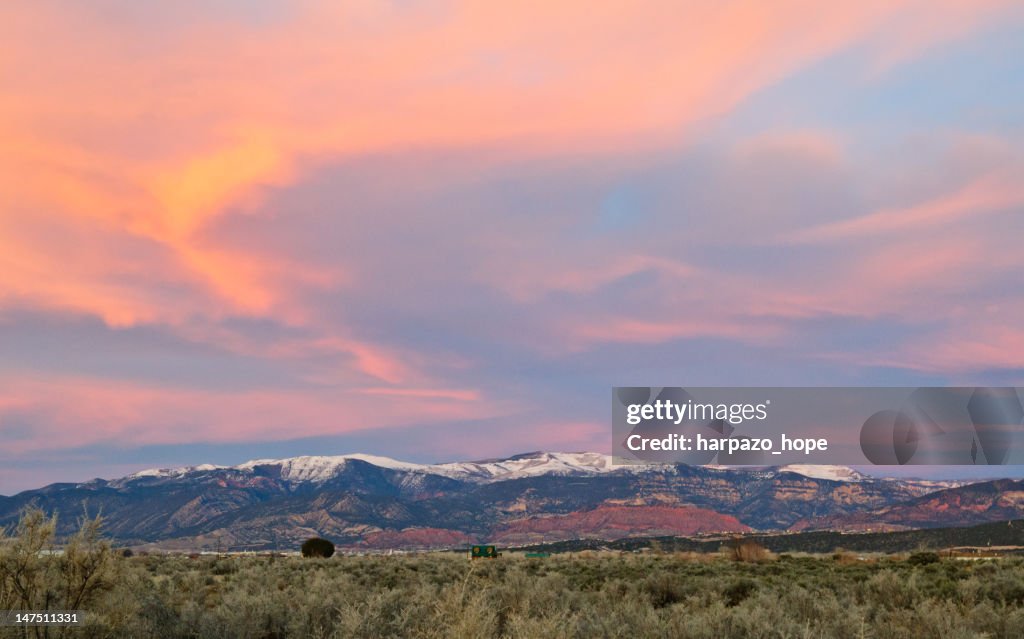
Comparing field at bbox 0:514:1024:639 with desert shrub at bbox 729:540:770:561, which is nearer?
field at bbox 0:514:1024:639

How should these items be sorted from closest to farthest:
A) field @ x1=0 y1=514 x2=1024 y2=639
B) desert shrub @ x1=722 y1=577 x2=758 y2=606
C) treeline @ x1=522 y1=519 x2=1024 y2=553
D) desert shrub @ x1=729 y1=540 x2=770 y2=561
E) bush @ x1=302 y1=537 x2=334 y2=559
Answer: field @ x1=0 y1=514 x2=1024 y2=639
desert shrub @ x1=722 y1=577 x2=758 y2=606
desert shrub @ x1=729 y1=540 x2=770 y2=561
bush @ x1=302 y1=537 x2=334 y2=559
treeline @ x1=522 y1=519 x2=1024 y2=553

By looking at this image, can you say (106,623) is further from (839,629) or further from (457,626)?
(839,629)

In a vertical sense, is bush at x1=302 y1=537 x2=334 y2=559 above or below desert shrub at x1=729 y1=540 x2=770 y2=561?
below

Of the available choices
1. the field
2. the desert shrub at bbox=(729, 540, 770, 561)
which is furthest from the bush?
the field

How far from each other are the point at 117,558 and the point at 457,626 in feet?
27.0

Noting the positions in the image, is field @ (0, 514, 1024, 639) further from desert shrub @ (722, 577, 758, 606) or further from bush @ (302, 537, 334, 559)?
bush @ (302, 537, 334, 559)

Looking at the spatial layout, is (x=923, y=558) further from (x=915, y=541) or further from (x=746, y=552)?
(x=915, y=541)

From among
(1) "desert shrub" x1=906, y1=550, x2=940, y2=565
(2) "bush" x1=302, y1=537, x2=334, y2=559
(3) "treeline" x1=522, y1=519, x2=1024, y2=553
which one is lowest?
(3) "treeline" x1=522, y1=519, x2=1024, y2=553

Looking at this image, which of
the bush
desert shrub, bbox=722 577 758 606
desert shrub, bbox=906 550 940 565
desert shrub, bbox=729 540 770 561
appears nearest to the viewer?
desert shrub, bbox=722 577 758 606

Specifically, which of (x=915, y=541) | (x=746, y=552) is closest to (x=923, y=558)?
(x=746, y=552)

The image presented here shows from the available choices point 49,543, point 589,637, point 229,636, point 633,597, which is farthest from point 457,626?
point 633,597

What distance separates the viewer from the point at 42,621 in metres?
12.4

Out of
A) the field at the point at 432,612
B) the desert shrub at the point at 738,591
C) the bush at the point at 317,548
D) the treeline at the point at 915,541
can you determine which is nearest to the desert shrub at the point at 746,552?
the desert shrub at the point at 738,591

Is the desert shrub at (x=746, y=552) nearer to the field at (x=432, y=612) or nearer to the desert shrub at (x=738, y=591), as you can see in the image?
the desert shrub at (x=738, y=591)
